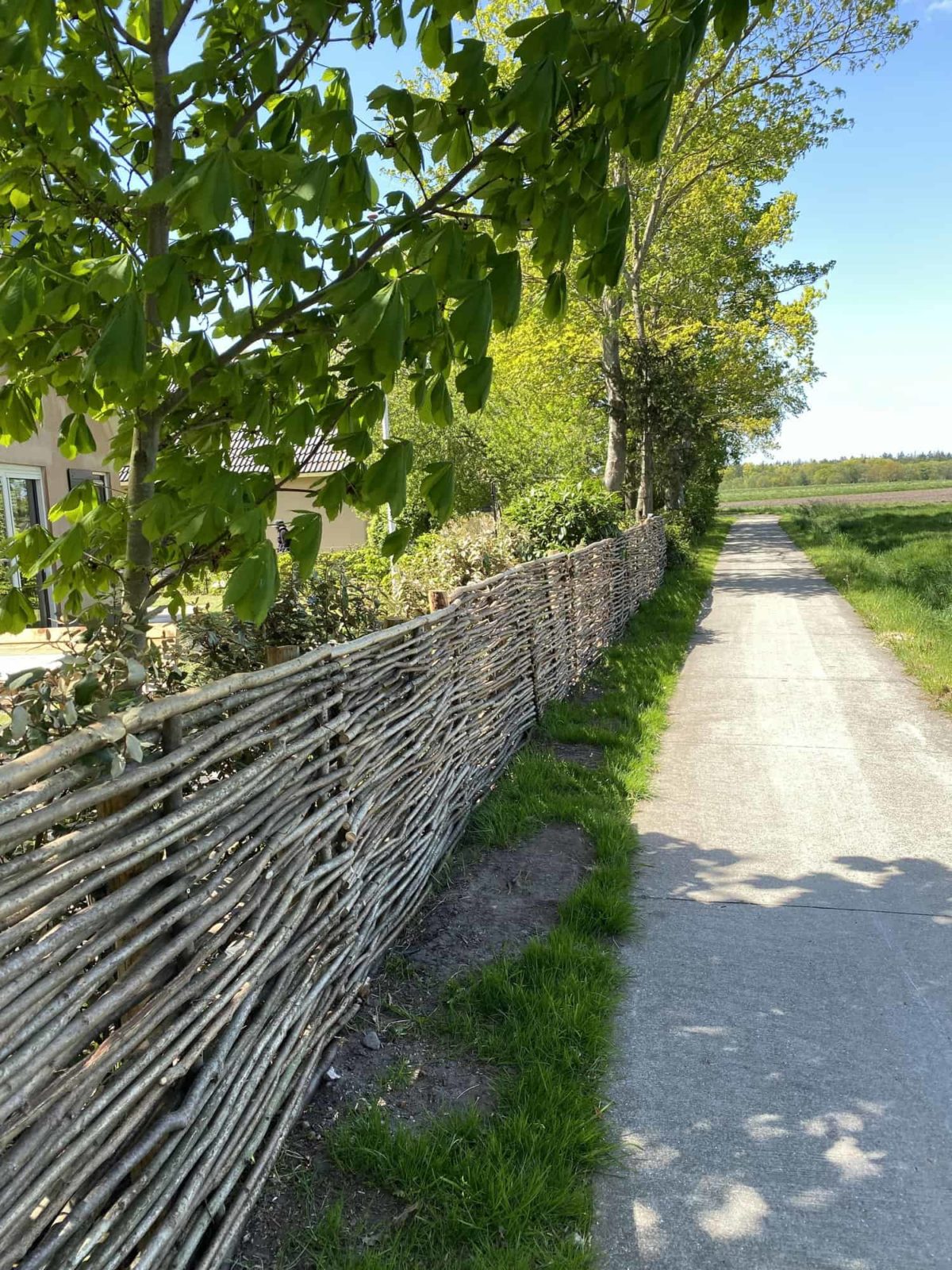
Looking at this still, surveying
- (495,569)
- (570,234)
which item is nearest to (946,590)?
(495,569)

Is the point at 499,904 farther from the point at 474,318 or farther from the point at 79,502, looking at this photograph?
the point at 474,318

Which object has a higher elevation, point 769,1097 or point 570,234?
point 570,234

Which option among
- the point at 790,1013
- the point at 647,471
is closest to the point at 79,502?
the point at 790,1013

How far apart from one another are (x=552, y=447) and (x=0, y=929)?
84.8ft

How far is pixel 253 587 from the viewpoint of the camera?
71.6 inches

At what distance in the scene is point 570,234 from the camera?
81.1 inches

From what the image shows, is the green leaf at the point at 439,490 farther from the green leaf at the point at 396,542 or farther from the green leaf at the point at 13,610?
Answer: the green leaf at the point at 13,610

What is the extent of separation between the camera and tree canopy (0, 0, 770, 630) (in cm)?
183

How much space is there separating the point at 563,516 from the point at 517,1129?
8581 millimetres

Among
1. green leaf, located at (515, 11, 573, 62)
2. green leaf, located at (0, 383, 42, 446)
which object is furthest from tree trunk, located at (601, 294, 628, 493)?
green leaf, located at (515, 11, 573, 62)

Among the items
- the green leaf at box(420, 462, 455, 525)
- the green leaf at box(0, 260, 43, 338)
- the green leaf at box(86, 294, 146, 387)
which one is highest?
the green leaf at box(0, 260, 43, 338)

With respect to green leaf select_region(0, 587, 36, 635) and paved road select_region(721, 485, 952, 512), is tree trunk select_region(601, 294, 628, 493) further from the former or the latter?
paved road select_region(721, 485, 952, 512)

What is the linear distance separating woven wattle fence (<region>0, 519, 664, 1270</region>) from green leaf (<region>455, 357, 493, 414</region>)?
1.02 meters

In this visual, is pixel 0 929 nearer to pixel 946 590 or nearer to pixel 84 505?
pixel 84 505
